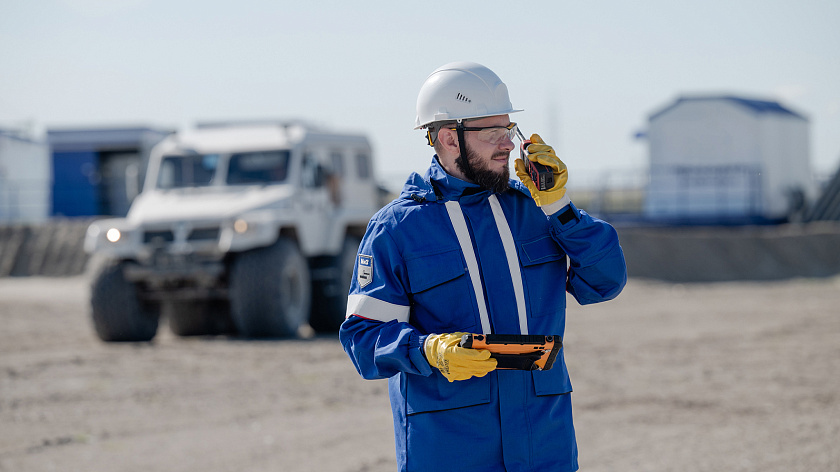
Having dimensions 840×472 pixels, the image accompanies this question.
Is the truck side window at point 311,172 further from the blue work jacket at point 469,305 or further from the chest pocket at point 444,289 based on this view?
the chest pocket at point 444,289

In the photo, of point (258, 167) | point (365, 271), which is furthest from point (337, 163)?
point (365, 271)

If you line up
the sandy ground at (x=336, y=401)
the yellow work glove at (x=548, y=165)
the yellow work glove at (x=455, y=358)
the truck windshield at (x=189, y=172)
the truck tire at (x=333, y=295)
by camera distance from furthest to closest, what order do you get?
the truck tire at (x=333, y=295), the truck windshield at (x=189, y=172), the sandy ground at (x=336, y=401), the yellow work glove at (x=548, y=165), the yellow work glove at (x=455, y=358)

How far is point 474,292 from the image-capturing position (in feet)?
9.35

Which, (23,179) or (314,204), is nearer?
(314,204)

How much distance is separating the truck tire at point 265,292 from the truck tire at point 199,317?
121 centimetres

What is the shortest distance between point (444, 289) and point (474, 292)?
0.29ft

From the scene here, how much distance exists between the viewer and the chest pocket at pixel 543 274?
115 inches

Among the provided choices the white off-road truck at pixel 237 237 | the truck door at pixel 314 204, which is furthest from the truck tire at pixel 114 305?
the truck door at pixel 314 204

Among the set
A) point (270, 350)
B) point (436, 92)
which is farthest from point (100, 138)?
point (436, 92)

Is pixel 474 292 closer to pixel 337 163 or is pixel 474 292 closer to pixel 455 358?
pixel 455 358

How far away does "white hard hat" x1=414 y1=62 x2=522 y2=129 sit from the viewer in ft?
10.1

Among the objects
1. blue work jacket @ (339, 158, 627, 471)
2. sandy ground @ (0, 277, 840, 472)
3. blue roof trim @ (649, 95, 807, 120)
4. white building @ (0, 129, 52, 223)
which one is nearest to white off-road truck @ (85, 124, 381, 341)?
sandy ground @ (0, 277, 840, 472)

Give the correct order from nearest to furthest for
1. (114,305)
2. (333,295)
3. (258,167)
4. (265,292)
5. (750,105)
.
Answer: (265,292) < (114,305) < (258,167) < (333,295) < (750,105)

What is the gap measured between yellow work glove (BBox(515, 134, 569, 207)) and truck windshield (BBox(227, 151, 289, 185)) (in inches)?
387
